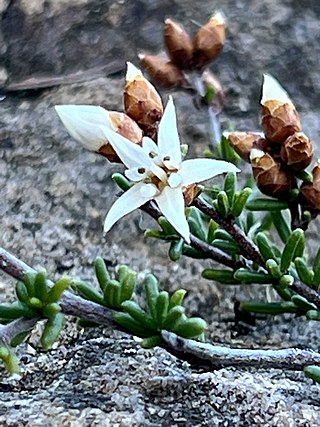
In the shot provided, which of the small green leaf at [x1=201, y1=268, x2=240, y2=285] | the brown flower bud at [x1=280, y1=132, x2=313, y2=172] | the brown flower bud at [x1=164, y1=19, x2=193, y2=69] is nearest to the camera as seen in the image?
the brown flower bud at [x1=280, y1=132, x2=313, y2=172]

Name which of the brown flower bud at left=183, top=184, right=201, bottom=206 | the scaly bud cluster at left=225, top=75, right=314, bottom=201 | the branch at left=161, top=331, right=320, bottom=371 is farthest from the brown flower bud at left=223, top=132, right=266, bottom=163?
the branch at left=161, top=331, right=320, bottom=371

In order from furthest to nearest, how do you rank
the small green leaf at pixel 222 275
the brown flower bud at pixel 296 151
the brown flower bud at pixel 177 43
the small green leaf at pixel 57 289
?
1. the brown flower bud at pixel 177 43
2. the small green leaf at pixel 222 275
3. the brown flower bud at pixel 296 151
4. the small green leaf at pixel 57 289

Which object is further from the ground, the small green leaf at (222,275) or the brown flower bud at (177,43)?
the brown flower bud at (177,43)

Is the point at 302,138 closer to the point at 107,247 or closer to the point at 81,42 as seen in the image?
the point at 107,247

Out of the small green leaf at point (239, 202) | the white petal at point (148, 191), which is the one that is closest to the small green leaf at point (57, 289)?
the white petal at point (148, 191)

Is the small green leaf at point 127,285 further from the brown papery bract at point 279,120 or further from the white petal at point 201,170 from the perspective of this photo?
the brown papery bract at point 279,120

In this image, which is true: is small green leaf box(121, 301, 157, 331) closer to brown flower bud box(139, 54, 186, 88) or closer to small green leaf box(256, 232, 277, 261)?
small green leaf box(256, 232, 277, 261)
